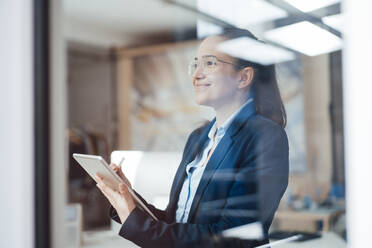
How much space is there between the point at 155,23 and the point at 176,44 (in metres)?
0.24

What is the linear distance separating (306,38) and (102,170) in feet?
3.35

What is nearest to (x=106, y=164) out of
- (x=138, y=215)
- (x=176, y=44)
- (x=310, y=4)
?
(x=138, y=215)

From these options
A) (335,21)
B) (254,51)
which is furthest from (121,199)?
(335,21)

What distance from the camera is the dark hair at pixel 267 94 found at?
1.54m

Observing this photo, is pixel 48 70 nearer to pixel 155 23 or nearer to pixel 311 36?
pixel 155 23

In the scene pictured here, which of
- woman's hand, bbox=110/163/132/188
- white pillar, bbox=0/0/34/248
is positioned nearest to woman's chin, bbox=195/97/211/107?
woman's hand, bbox=110/163/132/188

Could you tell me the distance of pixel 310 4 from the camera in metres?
1.40

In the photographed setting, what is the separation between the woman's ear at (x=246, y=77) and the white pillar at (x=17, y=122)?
3.20 feet

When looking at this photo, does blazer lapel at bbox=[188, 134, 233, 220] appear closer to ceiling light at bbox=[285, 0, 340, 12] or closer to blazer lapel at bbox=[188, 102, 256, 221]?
blazer lapel at bbox=[188, 102, 256, 221]

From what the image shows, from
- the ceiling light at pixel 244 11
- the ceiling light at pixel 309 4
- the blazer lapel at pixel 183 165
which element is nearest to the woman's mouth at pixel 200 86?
the blazer lapel at pixel 183 165

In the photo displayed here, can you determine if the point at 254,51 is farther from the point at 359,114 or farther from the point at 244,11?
the point at 359,114

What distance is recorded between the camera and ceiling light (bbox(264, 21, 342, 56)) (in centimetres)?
134

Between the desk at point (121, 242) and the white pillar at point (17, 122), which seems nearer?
the desk at point (121, 242)

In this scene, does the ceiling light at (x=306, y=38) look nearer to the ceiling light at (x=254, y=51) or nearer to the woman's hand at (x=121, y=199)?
the ceiling light at (x=254, y=51)
